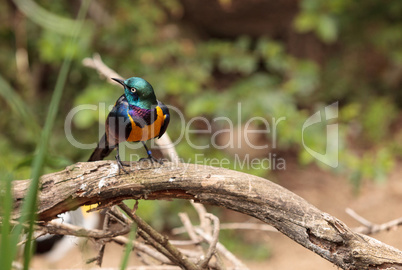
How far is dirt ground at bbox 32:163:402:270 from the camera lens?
3.95 m

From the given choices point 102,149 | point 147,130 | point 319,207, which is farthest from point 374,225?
point 319,207

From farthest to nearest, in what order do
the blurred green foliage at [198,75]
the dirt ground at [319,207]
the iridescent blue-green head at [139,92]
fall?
1. the dirt ground at [319,207]
2. the blurred green foliage at [198,75]
3. the iridescent blue-green head at [139,92]

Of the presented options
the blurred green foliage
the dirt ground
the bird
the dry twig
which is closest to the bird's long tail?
the bird

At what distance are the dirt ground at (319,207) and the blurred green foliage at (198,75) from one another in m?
0.29

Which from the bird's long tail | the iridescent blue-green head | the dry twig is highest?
→ the iridescent blue-green head

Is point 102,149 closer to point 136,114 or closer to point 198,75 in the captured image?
point 136,114

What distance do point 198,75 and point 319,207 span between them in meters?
1.93

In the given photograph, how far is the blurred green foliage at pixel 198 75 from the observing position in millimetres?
3691

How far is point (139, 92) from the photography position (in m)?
1.65

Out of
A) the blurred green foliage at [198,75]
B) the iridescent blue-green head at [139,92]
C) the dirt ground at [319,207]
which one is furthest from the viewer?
the dirt ground at [319,207]

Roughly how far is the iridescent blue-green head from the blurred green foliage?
5.08 ft

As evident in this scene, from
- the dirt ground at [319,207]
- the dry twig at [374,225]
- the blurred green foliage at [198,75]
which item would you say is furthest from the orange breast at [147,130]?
the dirt ground at [319,207]

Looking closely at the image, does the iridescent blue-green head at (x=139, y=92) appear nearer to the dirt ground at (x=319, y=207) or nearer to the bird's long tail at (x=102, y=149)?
the bird's long tail at (x=102, y=149)

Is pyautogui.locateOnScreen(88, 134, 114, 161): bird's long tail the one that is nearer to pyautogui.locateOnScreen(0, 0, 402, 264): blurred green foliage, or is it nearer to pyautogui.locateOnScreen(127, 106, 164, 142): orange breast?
pyautogui.locateOnScreen(127, 106, 164, 142): orange breast
